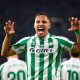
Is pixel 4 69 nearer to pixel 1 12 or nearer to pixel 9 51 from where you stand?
pixel 9 51

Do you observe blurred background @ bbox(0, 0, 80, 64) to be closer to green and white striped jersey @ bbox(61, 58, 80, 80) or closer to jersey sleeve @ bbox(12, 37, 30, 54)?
green and white striped jersey @ bbox(61, 58, 80, 80)

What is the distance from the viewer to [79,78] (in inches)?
201

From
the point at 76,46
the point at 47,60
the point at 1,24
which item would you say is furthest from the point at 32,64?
the point at 1,24

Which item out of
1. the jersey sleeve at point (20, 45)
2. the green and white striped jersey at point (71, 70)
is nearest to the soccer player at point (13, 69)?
the green and white striped jersey at point (71, 70)

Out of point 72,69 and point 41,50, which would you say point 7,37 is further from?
point 72,69

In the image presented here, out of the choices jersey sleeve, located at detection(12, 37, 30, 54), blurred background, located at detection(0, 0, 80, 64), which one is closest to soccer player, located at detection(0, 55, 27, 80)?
jersey sleeve, located at detection(12, 37, 30, 54)

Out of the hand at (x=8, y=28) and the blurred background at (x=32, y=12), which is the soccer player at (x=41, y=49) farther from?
the blurred background at (x=32, y=12)

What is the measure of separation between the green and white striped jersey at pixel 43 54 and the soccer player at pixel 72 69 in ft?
2.20

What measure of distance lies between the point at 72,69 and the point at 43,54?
0.83 meters

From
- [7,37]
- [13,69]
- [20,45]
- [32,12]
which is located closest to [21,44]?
[20,45]

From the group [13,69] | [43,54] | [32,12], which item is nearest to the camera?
[43,54]

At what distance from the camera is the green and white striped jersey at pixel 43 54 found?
4305 millimetres

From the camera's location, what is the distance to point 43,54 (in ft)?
14.3

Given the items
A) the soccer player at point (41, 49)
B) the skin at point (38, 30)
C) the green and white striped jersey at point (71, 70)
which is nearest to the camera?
the skin at point (38, 30)
